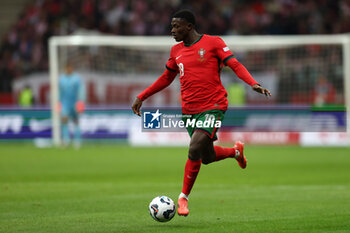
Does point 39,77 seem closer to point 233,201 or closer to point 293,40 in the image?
point 293,40

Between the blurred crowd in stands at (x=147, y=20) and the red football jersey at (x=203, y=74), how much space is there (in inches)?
819

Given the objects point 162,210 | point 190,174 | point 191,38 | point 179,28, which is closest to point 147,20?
point 191,38

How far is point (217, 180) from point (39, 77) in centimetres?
1528

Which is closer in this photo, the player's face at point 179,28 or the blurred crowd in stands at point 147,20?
the player's face at point 179,28

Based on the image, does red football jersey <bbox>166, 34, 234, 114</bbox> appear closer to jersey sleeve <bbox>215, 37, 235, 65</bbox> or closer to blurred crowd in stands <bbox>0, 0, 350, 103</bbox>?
A: jersey sleeve <bbox>215, 37, 235, 65</bbox>

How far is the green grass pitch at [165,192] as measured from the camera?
7676 millimetres

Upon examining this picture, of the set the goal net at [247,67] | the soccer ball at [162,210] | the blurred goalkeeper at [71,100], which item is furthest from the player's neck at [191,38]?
the goal net at [247,67]

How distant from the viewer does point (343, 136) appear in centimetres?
2159

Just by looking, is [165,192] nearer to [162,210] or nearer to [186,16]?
[162,210]

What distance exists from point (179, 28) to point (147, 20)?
21968 mm

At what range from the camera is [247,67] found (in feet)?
81.5

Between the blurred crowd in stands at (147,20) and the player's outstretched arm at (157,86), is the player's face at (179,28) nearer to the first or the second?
the player's outstretched arm at (157,86)

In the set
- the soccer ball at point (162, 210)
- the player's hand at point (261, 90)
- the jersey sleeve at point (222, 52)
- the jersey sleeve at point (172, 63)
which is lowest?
the soccer ball at point (162, 210)

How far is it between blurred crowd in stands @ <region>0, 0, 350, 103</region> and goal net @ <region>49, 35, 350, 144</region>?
4075 millimetres
